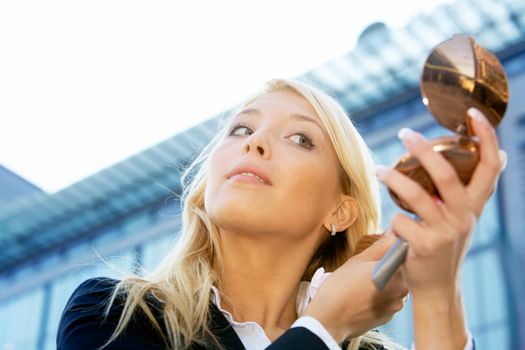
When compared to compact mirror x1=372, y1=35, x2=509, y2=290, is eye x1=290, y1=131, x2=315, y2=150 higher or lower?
lower

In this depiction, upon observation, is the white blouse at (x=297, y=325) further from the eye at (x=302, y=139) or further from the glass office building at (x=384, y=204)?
the glass office building at (x=384, y=204)

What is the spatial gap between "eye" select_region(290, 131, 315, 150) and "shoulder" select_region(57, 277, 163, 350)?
0.94 metres

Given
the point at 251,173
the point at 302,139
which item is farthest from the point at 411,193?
the point at 302,139

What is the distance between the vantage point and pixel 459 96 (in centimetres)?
177

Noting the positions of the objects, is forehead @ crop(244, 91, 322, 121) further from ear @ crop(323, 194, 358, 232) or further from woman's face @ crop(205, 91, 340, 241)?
ear @ crop(323, 194, 358, 232)

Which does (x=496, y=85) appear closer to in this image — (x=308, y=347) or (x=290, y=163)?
(x=308, y=347)

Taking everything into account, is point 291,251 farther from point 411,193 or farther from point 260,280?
point 411,193

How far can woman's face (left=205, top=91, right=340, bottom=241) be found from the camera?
9.32 feet

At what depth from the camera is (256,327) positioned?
277 centimetres

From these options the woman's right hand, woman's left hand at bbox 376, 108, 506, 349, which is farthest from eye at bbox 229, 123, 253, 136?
woman's left hand at bbox 376, 108, 506, 349

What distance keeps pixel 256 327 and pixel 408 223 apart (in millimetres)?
1109

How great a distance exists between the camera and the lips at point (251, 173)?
2.88 meters

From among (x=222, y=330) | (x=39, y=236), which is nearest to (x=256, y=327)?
(x=222, y=330)

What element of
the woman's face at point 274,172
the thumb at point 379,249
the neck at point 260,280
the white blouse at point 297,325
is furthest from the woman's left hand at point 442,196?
the neck at point 260,280
